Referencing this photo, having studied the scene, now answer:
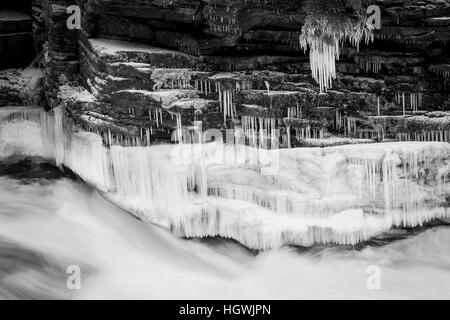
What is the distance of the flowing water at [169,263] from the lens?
7953 mm

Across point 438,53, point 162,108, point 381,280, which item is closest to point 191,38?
point 162,108

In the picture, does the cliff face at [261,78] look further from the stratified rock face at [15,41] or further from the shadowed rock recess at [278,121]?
the stratified rock face at [15,41]

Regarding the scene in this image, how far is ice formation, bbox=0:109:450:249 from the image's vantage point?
8.38m

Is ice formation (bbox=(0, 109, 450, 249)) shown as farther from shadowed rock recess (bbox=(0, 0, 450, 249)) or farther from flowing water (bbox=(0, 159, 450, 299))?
flowing water (bbox=(0, 159, 450, 299))

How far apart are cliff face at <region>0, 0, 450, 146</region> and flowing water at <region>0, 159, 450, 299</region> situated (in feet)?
5.10

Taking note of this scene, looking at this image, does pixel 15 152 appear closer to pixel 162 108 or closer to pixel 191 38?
pixel 162 108

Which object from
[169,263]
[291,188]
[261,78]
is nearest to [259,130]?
[261,78]

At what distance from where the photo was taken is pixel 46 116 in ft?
33.1

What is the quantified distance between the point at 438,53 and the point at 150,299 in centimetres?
540

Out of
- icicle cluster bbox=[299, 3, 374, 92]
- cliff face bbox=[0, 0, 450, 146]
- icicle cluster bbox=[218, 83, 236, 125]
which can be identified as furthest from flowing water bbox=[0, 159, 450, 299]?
icicle cluster bbox=[299, 3, 374, 92]

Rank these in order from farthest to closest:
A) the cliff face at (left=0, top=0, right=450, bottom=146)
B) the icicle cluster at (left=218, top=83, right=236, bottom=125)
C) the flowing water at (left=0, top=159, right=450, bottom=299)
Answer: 1. the icicle cluster at (left=218, top=83, right=236, bottom=125)
2. the cliff face at (left=0, top=0, right=450, bottom=146)
3. the flowing water at (left=0, top=159, right=450, bottom=299)

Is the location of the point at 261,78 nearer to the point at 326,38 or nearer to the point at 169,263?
the point at 326,38

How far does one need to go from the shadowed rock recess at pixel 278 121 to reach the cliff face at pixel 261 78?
16 mm
